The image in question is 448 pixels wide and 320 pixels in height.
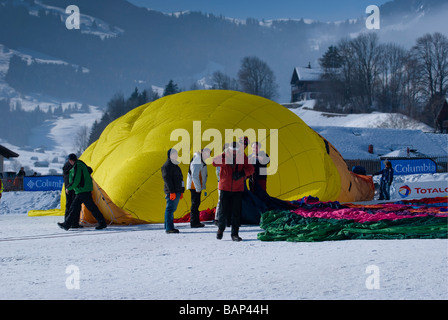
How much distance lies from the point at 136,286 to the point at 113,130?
1019 cm

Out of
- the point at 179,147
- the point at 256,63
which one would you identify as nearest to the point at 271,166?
the point at 179,147

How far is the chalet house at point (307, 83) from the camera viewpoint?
106812mm

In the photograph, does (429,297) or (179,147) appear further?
(179,147)

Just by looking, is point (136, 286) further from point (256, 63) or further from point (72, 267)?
point (256, 63)

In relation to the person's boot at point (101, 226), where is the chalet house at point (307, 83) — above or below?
above

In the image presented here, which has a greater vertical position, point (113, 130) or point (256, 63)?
point (256, 63)

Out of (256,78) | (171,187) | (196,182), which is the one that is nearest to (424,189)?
(196,182)

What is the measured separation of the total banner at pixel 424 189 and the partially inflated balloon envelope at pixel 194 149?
4.33m

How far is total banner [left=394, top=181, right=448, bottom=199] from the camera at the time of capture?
19.2m

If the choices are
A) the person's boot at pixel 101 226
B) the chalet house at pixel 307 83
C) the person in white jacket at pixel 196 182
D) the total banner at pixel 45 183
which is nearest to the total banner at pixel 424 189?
the person in white jacket at pixel 196 182

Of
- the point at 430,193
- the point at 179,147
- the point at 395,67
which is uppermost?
the point at 395,67

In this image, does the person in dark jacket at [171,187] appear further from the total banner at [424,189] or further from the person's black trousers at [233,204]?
the total banner at [424,189]

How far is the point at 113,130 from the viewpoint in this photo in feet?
50.9

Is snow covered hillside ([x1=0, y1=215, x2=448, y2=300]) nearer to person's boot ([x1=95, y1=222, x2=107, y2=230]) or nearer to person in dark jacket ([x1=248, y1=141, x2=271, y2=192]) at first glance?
person in dark jacket ([x1=248, y1=141, x2=271, y2=192])
